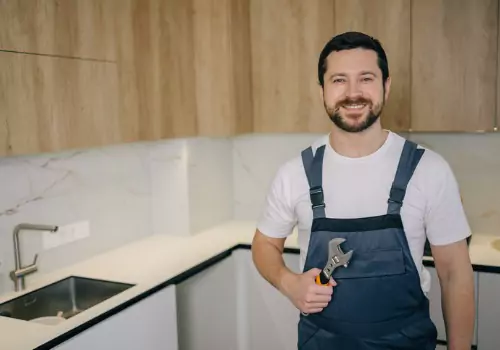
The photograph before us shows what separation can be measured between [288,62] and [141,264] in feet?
3.90

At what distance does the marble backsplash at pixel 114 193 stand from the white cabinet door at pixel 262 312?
0.41 meters

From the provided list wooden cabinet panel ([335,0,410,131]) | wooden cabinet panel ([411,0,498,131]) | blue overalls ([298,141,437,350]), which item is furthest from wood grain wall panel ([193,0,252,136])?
blue overalls ([298,141,437,350])

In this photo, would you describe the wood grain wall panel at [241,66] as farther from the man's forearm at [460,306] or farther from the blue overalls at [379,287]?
the man's forearm at [460,306]

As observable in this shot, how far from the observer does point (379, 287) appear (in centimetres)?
160

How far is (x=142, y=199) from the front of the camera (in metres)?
2.91


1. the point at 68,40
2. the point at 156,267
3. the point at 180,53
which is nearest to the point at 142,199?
the point at 156,267

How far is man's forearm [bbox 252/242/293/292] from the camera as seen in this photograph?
5.59ft

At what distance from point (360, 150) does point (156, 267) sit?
42.9 inches

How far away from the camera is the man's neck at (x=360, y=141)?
5.45ft

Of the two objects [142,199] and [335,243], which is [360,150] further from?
[142,199]

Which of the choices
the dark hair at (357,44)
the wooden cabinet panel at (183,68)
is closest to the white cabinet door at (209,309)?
the wooden cabinet panel at (183,68)

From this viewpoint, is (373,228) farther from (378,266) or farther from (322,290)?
(322,290)

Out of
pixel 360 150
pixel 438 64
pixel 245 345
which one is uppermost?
pixel 438 64

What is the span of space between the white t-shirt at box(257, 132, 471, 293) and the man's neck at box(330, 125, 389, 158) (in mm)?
17
